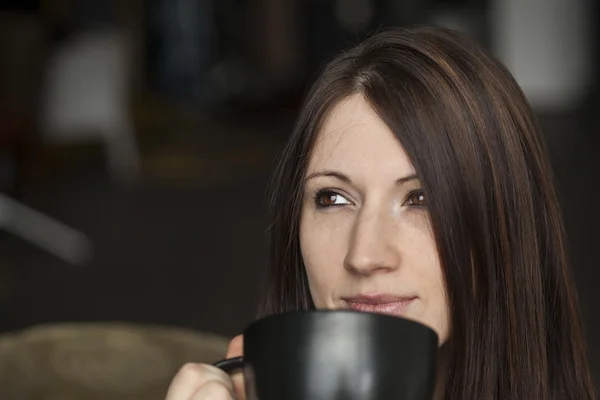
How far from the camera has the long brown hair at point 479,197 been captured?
86 cm

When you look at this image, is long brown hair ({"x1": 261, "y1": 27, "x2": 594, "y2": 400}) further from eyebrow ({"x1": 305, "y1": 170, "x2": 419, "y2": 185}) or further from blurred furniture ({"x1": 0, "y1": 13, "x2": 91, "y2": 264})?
blurred furniture ({"x1": 0, "y1": 13, "x2": 91, "y2": 264})

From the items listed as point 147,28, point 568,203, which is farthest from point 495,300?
point 147,28

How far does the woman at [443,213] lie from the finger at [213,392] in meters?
0.02

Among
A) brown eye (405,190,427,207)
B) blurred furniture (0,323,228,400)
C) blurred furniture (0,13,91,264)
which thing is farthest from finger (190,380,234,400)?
blurred furniture (0,13,91,264)

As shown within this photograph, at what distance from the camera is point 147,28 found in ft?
27.0

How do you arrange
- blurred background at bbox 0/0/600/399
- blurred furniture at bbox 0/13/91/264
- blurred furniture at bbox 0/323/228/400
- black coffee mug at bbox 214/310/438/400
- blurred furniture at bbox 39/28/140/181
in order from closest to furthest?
black coffee mug at bbox 214/310/438/400 → blurred furniture at bbox 0/323/228/400 → blurred background at bbox 0/0/600/399 → blurred furniture at bbox 0/13/91/264 → blurred furniture at bbox 39/28/140/181

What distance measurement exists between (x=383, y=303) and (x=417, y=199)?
91 mm

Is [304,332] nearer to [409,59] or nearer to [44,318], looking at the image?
[409,59]

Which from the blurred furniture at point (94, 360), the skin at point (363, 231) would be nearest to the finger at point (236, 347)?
the skin at point (363, 231)

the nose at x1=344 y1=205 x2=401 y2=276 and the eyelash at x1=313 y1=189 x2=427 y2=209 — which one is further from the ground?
the eyelash at x1=313 y1=189 x2=427 y2=209

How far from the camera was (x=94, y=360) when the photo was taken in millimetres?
1090

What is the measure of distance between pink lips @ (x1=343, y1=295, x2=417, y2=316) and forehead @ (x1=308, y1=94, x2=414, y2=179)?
0.32 feet

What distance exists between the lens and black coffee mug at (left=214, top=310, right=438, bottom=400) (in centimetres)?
62

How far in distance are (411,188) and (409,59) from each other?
0.41 feet
